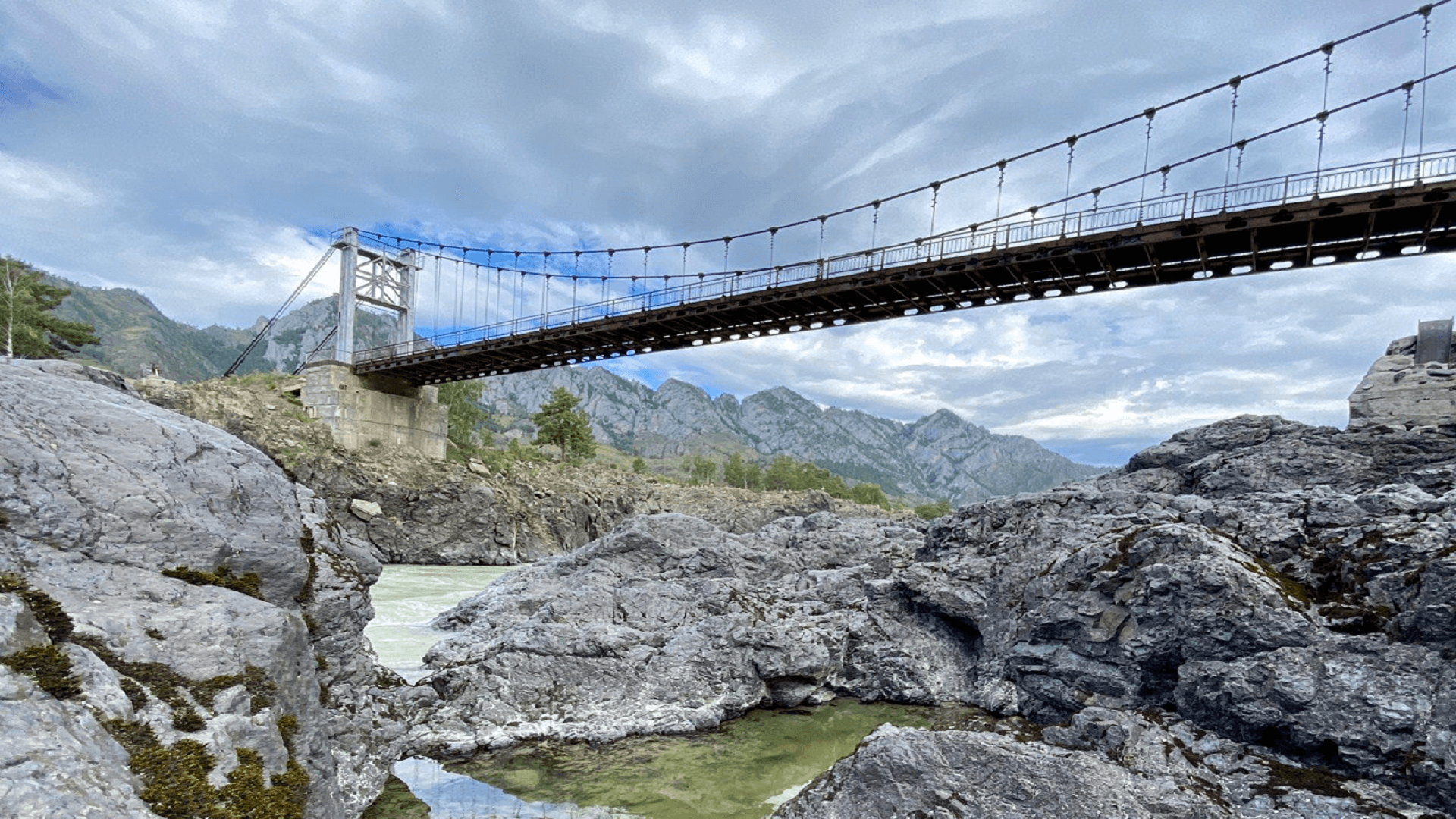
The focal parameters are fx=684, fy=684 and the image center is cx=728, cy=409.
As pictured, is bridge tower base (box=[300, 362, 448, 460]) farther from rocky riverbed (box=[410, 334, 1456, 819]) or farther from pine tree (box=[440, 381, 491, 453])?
rocky riverbed (box=[410, 334, 1456, 819])

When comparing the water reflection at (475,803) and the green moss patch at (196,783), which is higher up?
the green moss patch at (196,783)

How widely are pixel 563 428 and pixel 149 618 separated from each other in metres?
85.4

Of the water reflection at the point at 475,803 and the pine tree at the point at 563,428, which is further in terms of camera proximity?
the pine tree at the point at 563,428

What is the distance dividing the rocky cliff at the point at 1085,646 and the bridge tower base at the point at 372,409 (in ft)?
121

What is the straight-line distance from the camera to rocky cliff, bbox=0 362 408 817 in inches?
148

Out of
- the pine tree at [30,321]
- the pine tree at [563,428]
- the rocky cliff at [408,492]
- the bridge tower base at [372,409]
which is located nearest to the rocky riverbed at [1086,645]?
the rocky cliff at [408,492]

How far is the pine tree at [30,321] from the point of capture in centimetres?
4216

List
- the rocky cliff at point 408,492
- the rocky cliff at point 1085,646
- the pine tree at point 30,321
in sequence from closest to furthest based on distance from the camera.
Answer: the rocky cliff at point 1085,646
the pine tree at point 30,321
the rocky cliff at point 408,492

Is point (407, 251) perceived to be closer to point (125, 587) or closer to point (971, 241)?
point (971, 241)

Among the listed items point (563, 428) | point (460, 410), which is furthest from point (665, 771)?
point (563, 428)

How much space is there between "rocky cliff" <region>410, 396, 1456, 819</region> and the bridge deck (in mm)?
7869

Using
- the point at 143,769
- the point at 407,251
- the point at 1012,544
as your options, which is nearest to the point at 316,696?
the point at 143,769

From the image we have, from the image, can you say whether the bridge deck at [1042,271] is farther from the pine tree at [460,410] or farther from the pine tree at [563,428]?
the pine tree at [563,428]

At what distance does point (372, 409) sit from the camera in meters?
52.7
